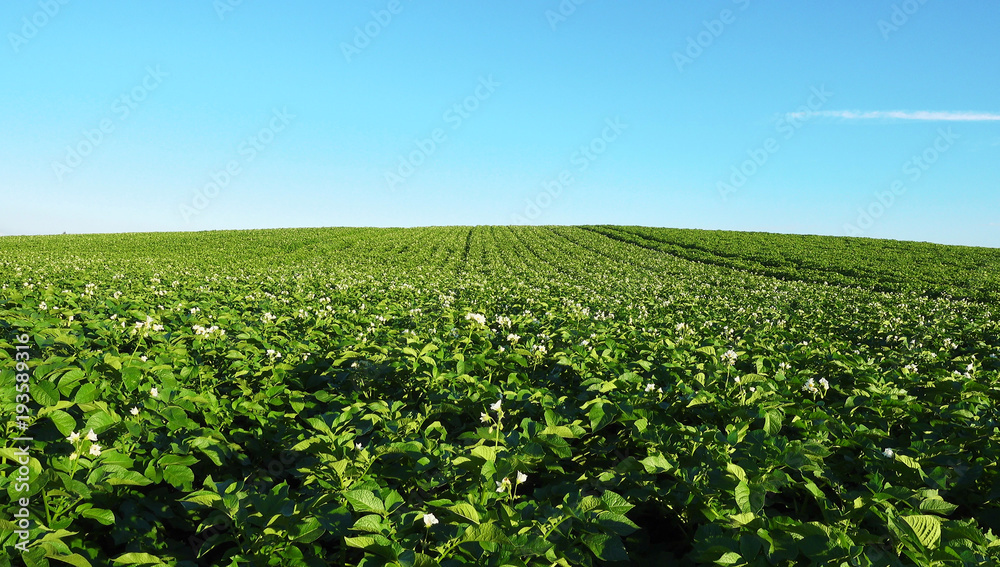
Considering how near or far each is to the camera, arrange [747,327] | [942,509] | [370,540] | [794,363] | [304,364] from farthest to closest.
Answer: [747,327]
[794,363]
[304,364]
[942,509]
[370,540]

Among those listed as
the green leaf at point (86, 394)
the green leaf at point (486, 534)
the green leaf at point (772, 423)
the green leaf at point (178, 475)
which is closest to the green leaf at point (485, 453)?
the green leaf at point (486, 534)

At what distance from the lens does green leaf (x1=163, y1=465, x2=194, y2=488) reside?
2.69m

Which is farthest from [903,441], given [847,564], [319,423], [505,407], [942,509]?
[319,423]

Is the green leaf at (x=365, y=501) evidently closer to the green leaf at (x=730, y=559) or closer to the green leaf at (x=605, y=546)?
the green leaf at (x=605, y=546)

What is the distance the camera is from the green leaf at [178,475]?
269 centimetres

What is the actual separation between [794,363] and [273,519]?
5646mm

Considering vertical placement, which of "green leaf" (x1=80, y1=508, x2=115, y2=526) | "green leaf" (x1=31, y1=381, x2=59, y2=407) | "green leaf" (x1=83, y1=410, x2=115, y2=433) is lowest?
"green leaf" (x1=80, y1=508, x2=115, y2=526)

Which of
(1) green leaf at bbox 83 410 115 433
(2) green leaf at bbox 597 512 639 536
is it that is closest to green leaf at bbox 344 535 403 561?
(2) green leaf at bbox 597 512 639 536

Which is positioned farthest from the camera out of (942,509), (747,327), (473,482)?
(747,327)

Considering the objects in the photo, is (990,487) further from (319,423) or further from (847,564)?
(319,423)

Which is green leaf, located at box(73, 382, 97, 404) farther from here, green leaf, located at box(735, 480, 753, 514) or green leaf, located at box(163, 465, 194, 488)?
green leaf, located at box(735, 480, 753, 514)

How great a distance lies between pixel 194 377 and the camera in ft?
13.7

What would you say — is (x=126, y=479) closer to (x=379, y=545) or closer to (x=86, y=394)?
(x=86, y=394)

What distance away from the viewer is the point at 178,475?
272 cm
